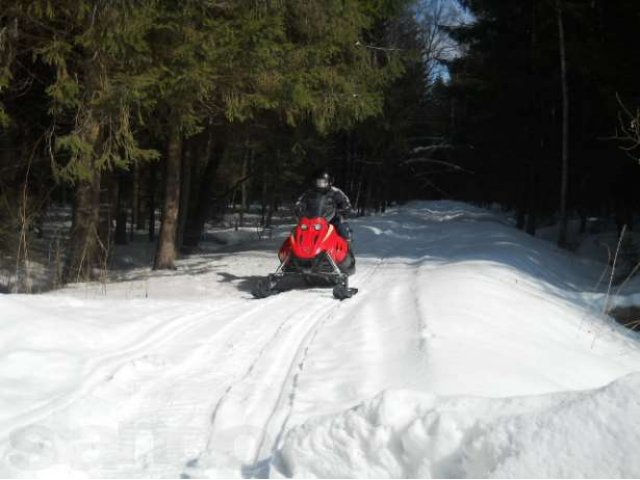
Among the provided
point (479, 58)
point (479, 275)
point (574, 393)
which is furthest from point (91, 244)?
point (479, 58)

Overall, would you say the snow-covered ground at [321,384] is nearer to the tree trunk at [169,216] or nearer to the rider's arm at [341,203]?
the rider's arm at [341,203]

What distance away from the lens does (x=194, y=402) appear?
437 cm

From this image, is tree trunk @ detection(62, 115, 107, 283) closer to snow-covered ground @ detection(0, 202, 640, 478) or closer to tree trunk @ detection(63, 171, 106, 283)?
tree trunk @ detection(63, 171, 106, 283)

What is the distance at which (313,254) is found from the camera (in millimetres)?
9031

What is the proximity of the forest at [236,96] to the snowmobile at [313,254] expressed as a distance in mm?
2090

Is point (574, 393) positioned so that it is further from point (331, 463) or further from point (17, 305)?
point (17, 305)

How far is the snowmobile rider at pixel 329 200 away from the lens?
984cm

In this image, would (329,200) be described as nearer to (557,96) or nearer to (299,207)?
(299,207)

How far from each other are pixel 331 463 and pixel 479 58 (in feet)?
85.8

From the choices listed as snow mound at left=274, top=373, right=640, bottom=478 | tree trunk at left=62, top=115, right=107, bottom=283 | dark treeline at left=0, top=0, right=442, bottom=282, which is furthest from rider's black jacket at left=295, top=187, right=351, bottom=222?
snow mound at left=274, top=373, right=640, bottom=478

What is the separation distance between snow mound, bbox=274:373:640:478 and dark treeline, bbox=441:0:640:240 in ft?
42.8

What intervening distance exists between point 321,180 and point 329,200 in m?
0.36

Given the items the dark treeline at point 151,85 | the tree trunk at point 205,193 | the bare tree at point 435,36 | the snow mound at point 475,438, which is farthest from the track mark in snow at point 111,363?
the bare tree at point 435,36

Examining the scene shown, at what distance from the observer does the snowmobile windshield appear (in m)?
9.63
